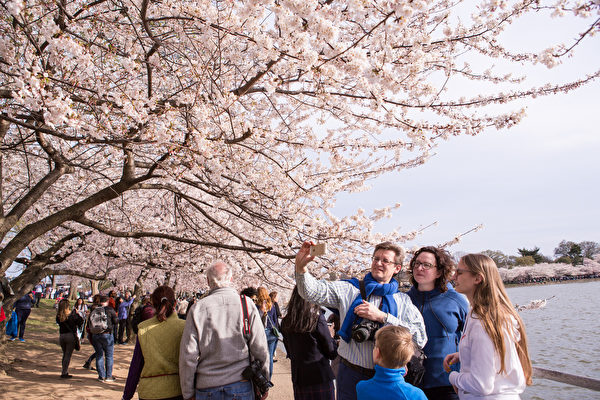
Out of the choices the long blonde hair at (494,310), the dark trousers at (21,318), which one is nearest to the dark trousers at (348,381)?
the long blonde hair at (494,310)

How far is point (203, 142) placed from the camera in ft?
13.8

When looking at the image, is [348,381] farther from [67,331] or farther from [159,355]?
[67,331]

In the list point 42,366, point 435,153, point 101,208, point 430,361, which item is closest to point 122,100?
point 430,361

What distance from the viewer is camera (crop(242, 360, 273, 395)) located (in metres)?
3.21

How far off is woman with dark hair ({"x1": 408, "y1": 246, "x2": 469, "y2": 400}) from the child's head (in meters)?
0.89

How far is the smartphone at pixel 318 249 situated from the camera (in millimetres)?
2424

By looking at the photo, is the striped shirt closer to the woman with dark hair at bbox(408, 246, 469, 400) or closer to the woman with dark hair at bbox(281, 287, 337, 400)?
the woman with dark hair at bbox(408, 246, 469, 400)

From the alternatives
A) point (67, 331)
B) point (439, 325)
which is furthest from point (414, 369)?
point (67, 331)

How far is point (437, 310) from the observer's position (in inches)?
127

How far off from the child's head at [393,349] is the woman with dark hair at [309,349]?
1.59m

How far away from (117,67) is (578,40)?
5.88 meters

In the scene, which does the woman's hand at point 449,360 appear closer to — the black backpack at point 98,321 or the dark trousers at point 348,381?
the dark trousers at point 348,381

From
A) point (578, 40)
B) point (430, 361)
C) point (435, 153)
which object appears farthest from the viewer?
point (435, 153)

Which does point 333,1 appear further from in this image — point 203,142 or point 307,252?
point 307,252
